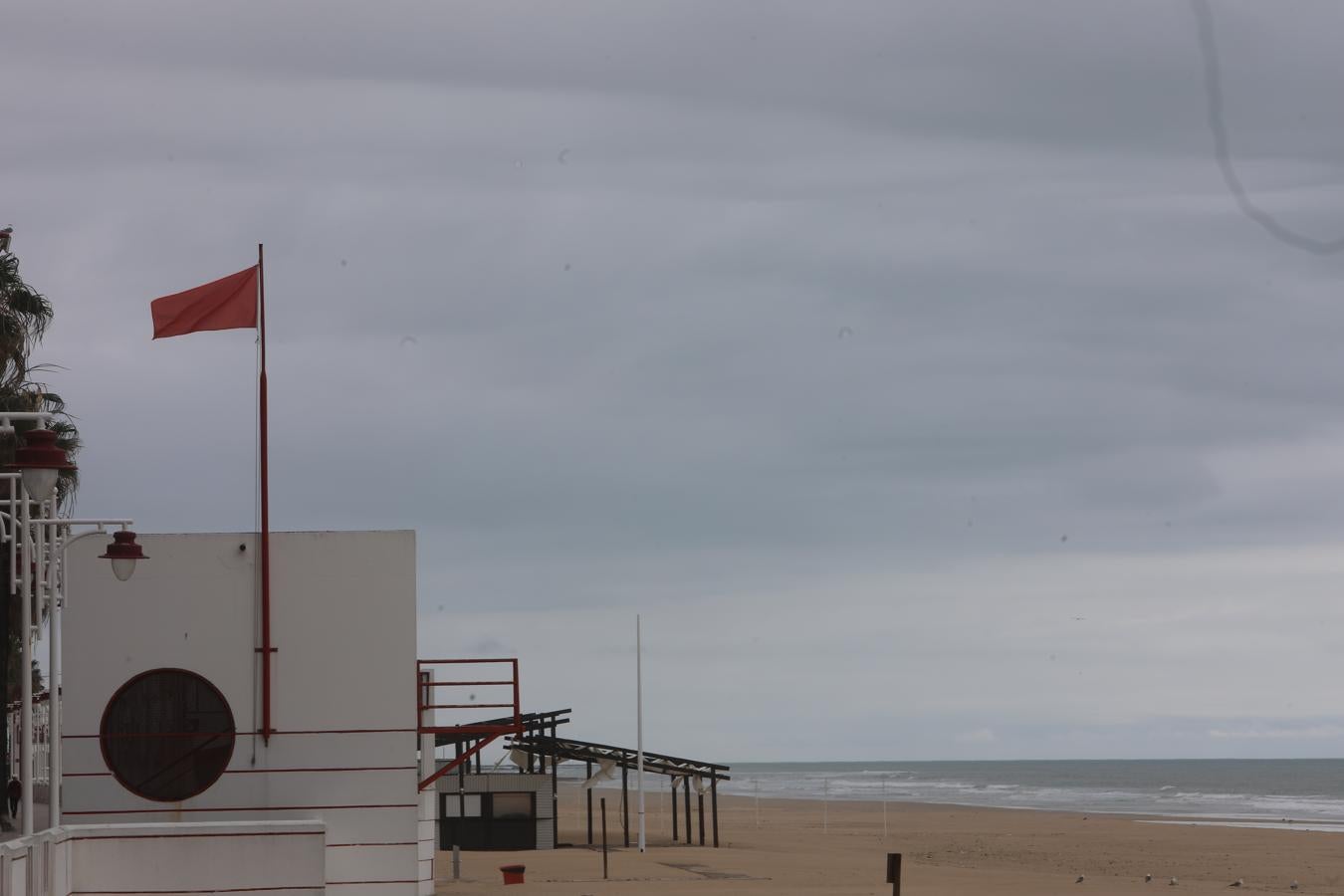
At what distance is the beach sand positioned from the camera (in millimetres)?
28922

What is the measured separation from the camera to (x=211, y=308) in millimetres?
20156

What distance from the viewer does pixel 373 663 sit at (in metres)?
20.0

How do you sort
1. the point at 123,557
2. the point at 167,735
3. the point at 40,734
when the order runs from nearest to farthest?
the point at 123,557, the point at 167,735, the point at 40,734

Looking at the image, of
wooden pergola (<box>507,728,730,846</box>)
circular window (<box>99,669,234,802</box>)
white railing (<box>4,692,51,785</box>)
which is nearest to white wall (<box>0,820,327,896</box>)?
circular window (<box>99,669,234,802</box>)

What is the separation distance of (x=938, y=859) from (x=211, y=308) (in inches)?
1291

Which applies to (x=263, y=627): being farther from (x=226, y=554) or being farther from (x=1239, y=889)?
(x=1239, y=889)

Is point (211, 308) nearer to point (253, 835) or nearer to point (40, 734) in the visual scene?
point (253, 835)

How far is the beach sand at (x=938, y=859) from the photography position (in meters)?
28.9

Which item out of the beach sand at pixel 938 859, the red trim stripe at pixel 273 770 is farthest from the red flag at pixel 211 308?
the beach sand at pixel 938 859

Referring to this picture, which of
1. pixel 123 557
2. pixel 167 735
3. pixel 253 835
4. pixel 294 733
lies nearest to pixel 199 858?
pixel 253 835

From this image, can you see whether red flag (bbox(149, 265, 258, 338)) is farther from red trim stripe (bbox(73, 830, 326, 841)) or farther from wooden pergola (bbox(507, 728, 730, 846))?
wooden pergola (bbox(507, 728, 730, 846))

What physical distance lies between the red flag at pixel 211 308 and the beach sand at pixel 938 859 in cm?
994

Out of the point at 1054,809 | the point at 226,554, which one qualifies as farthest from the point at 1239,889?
the point at 1054,809

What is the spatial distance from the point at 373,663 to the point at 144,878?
371 centimetres
